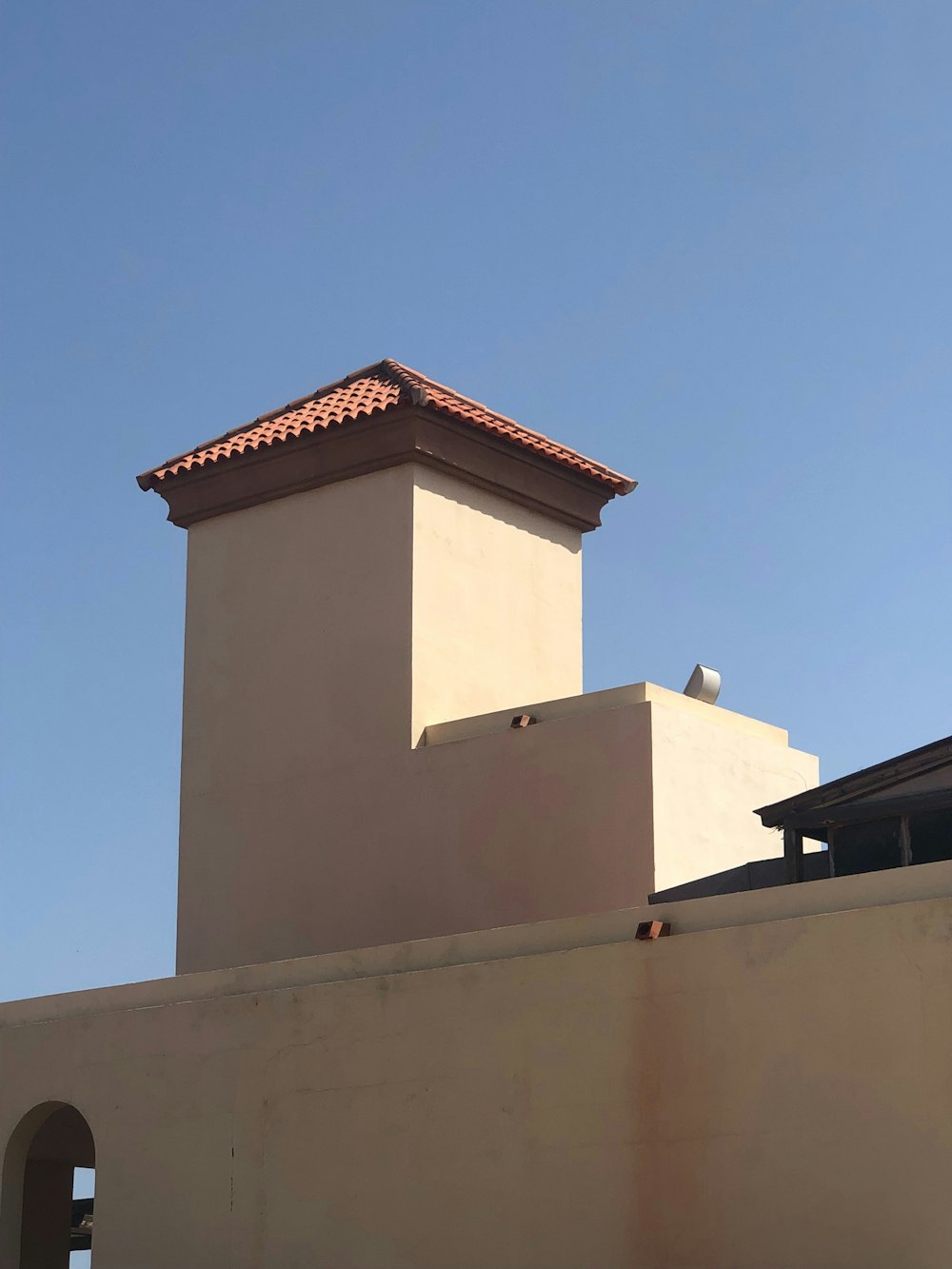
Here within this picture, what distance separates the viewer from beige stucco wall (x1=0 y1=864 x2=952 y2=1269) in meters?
9.35

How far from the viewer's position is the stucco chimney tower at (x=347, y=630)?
15.6 m

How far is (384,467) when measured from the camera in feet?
53.4

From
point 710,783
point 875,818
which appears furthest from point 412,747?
point 875,818

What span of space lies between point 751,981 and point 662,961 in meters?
0.61

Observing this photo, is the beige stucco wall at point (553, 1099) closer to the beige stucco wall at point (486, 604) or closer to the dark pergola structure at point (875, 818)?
the dark pergola structure at point (875, 818)

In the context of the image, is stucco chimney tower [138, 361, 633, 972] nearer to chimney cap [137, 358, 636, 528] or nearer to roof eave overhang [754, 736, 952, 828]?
chimney cap [137, 358, 636, 528]


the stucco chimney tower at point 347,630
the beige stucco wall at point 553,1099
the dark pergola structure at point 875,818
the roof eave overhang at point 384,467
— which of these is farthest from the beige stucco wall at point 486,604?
→ the dark pergola structure at point 875,818

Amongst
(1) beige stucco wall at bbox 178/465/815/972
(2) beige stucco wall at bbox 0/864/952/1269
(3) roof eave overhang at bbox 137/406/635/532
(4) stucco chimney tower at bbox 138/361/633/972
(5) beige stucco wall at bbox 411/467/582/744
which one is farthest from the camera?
(3) roof eave overhang at bbox 137/406/635/532

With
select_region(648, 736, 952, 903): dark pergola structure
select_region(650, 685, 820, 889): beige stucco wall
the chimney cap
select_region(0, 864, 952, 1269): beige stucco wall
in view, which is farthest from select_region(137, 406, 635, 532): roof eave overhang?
select_region(648, 736, 952, 903): dark pergola structure

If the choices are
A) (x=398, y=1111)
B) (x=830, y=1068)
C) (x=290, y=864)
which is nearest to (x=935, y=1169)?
(x=830, y=1068)

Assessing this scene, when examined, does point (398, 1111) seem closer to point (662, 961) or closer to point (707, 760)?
point (662, 961)

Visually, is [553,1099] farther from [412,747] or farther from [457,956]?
[412,747]

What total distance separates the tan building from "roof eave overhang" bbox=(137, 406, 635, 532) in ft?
Result: 0.12

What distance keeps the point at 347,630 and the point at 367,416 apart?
1.91 m
